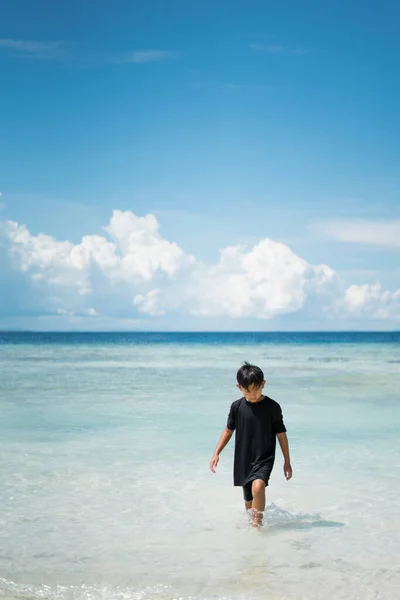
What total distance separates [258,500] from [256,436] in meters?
0.51

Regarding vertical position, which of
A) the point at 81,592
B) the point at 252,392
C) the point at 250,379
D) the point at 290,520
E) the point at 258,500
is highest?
the point at 250,379

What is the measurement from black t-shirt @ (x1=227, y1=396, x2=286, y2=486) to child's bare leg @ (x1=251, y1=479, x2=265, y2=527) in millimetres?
50

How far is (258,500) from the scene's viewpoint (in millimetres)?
A: 5227

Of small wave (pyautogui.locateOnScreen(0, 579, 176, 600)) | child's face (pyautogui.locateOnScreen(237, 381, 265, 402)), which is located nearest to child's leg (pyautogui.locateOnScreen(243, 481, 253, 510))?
child's face (pyautogui.locateOnScreen(237, 381, 265, 402))

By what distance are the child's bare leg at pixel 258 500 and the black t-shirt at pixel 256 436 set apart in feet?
0.16

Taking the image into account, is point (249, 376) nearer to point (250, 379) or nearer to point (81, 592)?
point (250, 379)

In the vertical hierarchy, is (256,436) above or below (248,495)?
above

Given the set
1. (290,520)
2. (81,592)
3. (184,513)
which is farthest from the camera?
(184,513)

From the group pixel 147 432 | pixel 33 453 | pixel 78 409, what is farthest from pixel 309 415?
pixel 33 453

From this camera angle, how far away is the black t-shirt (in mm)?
5172

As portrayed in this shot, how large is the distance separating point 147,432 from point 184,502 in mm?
4293

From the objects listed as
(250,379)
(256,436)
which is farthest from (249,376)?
(256,436)

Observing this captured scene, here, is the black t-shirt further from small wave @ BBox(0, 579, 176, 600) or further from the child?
small wave @ BBox(0, 579, 176, 600)

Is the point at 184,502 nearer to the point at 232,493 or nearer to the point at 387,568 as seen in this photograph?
the point at 232,493
